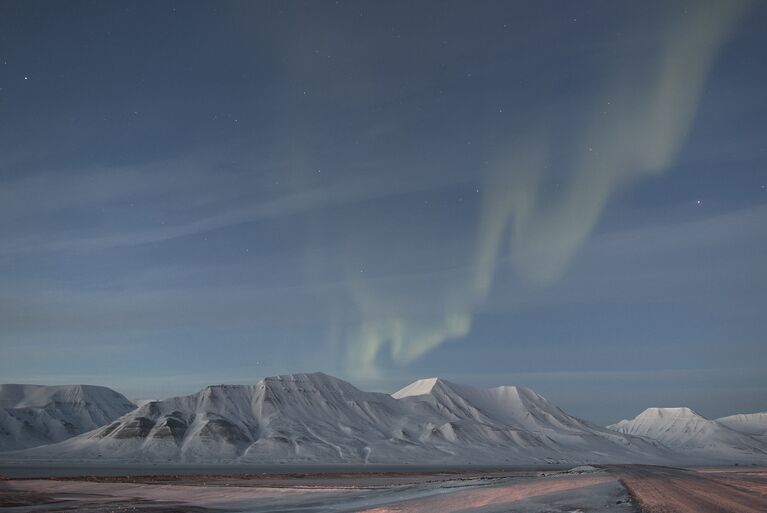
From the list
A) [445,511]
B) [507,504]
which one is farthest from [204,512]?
[507,504]

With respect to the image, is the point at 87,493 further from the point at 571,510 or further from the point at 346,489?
the point at 571,510

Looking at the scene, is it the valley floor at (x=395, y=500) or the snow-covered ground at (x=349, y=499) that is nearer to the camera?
the valley floor at (x=395, y=500)

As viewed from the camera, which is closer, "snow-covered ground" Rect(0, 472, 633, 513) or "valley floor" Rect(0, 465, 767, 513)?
"valley floor" Rect(0, 465, 767, 513)

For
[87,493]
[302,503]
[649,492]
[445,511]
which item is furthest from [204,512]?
[649,492]

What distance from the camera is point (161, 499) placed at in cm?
5912

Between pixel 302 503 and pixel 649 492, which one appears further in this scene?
pixel 302 503

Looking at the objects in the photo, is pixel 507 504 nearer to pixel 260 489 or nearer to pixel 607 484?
pixel 607 484

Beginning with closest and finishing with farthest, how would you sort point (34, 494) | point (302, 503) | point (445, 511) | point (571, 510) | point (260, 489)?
point (571, 510)
point (445, 511)
point (302, 503)
point (34, 494)
point (260, 489)

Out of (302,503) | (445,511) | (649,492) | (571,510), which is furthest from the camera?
(302,503)

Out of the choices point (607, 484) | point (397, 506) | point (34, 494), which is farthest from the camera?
point (34, 494)

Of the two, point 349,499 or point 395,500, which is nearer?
point 395,500

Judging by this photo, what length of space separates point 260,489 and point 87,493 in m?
16.9

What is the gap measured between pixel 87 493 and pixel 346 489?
25856mm

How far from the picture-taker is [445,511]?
4156 cm
